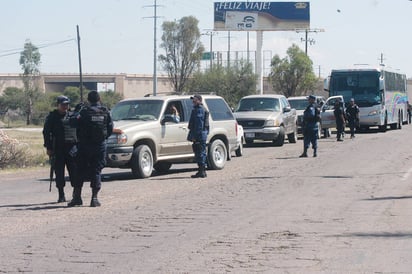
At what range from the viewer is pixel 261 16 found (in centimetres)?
7594

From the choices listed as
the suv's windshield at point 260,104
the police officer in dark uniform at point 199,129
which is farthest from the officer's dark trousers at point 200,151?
the suv's windshield at point 260,104

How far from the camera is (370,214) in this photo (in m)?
11.8

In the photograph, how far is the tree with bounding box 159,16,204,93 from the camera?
73.1 meters

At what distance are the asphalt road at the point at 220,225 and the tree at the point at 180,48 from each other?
54.7 meters

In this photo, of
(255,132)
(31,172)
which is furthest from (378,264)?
(255,132)

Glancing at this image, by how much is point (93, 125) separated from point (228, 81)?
5426cm

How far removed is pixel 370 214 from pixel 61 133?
531 centimetres

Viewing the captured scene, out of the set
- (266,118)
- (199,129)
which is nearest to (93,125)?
(199,129)

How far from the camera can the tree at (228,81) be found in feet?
214

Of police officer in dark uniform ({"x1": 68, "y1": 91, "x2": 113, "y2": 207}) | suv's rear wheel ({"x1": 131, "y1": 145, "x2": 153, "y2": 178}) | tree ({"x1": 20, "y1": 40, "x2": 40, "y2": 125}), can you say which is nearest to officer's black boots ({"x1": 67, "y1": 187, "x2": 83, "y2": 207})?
police officer in dark uniform ({"x1": 68, "y1": 91, "x2": 113, "y2": 207})

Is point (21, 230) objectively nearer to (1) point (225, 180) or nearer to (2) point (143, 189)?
(2) point (143, 189)

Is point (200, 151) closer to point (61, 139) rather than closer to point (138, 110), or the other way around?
point (138, 110)

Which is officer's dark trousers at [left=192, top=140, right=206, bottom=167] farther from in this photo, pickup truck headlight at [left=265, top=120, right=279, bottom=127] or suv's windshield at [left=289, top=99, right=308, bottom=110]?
suv's windshield at [left=289, top=99, right=308, bottom=110]

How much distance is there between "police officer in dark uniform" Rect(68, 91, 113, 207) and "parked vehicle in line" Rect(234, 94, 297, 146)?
16.9 metres
